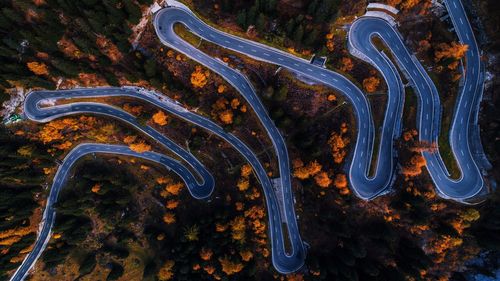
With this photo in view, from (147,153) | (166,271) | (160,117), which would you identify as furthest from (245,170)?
(166,271)

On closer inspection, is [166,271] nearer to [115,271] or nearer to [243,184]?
[115,271]

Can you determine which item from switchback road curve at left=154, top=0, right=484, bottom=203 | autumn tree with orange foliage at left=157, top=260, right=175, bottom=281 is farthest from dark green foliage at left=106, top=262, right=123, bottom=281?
switchback road curve at left=154, top=0, right=484, bottom=203

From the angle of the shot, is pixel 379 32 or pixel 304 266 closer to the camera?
pixel 379 32

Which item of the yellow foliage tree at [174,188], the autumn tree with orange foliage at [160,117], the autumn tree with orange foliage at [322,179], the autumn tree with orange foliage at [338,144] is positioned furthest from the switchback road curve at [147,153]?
the autumn tree with orange foliage at [338,144]

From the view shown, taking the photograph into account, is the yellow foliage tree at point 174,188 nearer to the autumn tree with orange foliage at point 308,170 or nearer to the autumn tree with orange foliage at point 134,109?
the autumn tree with orange foliage at point 134,109

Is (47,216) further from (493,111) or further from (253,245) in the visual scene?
(493,111)

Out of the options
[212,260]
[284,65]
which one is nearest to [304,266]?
[212,260]

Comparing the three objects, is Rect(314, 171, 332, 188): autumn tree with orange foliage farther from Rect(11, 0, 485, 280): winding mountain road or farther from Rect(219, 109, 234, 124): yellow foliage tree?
Rect(219, 109, 234, 124): yellow foliage tree
